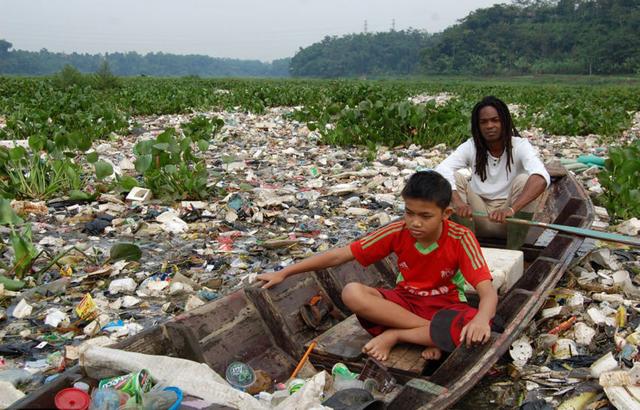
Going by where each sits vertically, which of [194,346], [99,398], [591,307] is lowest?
[591,307]

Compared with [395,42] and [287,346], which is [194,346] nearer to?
Result: [287,346]

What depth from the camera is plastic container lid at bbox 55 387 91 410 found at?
2.08 m

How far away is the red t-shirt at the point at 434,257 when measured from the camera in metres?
3.15

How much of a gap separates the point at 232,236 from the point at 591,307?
10.2 ft

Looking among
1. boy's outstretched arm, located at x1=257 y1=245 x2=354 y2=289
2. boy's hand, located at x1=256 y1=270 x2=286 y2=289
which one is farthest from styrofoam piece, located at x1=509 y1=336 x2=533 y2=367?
boy's hand, located at x1=256 y1=270 x2=286 y2=289

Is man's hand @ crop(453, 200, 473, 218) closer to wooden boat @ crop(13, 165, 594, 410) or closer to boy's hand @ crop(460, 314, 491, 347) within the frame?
wooden boat @ crop(13, 165, 594, 410)

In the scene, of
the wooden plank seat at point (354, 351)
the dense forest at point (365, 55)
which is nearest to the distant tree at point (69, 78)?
the wooden plank seat at point (354, 351)

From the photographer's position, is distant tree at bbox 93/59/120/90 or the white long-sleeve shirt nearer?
the white long-sleeve shirt

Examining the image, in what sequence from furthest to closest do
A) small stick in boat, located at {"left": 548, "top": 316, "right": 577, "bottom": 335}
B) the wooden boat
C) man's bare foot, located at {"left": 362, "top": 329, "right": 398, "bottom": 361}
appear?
small stick in boat, located at {"left": 548, "top": 316, "right": 577, "bottom": 335} < man's bare foot, located at {"left": 362, "top": 329, "right": 398, "bottom": 361} < the wooden boat

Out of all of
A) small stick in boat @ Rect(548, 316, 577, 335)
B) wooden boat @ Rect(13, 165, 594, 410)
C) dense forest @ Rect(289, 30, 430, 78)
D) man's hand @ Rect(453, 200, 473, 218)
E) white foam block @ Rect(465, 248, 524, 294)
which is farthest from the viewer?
dense forest @ Rect(289, 30, 430, 78)

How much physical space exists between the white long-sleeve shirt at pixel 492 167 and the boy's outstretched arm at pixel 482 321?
6.17 feet

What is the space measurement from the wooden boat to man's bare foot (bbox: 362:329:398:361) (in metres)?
0.05

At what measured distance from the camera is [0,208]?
185 inches

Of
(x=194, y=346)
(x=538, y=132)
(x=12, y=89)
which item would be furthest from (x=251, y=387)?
(x=12, y=89)
